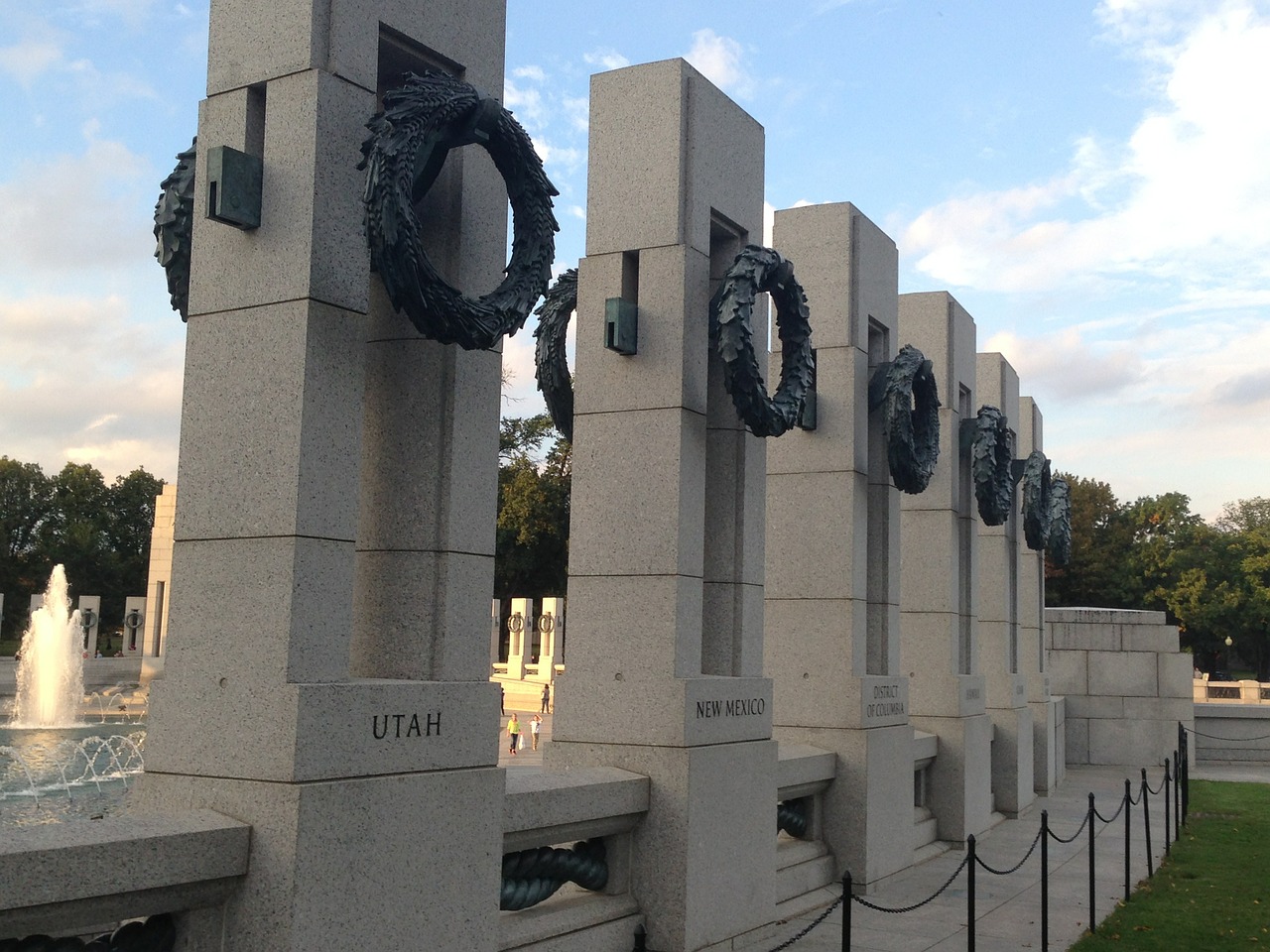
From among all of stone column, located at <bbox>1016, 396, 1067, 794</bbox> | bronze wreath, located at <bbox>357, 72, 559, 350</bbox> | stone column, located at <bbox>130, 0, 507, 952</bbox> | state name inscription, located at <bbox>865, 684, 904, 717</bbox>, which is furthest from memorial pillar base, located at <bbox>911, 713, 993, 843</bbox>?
bronze wreath, located at <bbox>357, 72, 559, 350</bbox>

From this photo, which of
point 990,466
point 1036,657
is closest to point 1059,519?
point 1036,657

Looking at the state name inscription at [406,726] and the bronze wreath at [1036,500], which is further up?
the bronze wreath at [1036,500]

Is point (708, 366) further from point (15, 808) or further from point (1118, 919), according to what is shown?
point (15, 808)

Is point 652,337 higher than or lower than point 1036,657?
higher

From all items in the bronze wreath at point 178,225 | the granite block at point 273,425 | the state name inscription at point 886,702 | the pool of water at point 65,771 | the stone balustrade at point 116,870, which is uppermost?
the bronze wreath at point 178,225

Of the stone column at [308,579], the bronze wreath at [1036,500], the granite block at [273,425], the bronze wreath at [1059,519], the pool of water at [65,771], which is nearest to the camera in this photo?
the stone column at [308,579]

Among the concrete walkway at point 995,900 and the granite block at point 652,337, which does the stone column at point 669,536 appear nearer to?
the granite block at point 652,337

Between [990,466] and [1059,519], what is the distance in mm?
6736

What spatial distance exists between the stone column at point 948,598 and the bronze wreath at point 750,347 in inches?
259

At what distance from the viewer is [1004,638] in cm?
2152

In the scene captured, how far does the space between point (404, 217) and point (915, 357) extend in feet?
30.1

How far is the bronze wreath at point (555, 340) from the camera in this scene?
10938 millimetres

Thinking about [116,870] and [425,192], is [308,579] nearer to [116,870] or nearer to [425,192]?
[116,870]

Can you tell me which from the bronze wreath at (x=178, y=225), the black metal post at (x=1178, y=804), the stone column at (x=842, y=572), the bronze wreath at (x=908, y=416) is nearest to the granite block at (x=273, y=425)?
the bronze wreath at (x=178, y=225)
